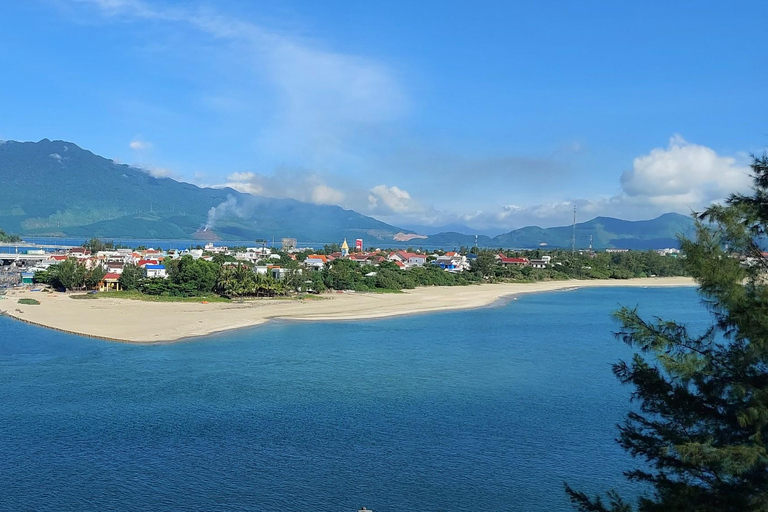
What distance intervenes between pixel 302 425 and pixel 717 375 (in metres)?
9.70

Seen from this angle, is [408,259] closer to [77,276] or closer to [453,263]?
[453,263]

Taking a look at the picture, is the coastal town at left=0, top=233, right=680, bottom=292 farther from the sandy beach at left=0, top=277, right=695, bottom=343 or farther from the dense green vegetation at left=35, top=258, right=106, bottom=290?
the sandy beach at left=0, top=277, right=695, bottom=343

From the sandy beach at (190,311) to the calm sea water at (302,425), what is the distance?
177 centimetres

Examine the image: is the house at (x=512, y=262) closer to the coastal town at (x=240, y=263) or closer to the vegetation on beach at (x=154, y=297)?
the coastal town at (x=240, y=263)

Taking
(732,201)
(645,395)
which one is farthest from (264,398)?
(732,201)

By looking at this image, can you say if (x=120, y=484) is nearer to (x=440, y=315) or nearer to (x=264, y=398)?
(x=264, y=398)

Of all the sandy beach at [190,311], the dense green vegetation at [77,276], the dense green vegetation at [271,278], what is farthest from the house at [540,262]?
the dense green vegetation at [77,276]

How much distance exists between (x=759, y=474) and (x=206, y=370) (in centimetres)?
1562

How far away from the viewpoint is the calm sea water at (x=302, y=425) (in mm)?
10242

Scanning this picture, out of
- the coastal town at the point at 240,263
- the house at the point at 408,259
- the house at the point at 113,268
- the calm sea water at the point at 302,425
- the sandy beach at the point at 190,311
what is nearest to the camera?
the calm sea water at the point at 302,425

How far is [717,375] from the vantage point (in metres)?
5.12

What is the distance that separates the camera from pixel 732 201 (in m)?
5.29

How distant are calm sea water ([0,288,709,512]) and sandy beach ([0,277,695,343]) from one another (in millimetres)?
1771

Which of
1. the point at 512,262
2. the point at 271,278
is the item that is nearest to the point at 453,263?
the point at 512,262
